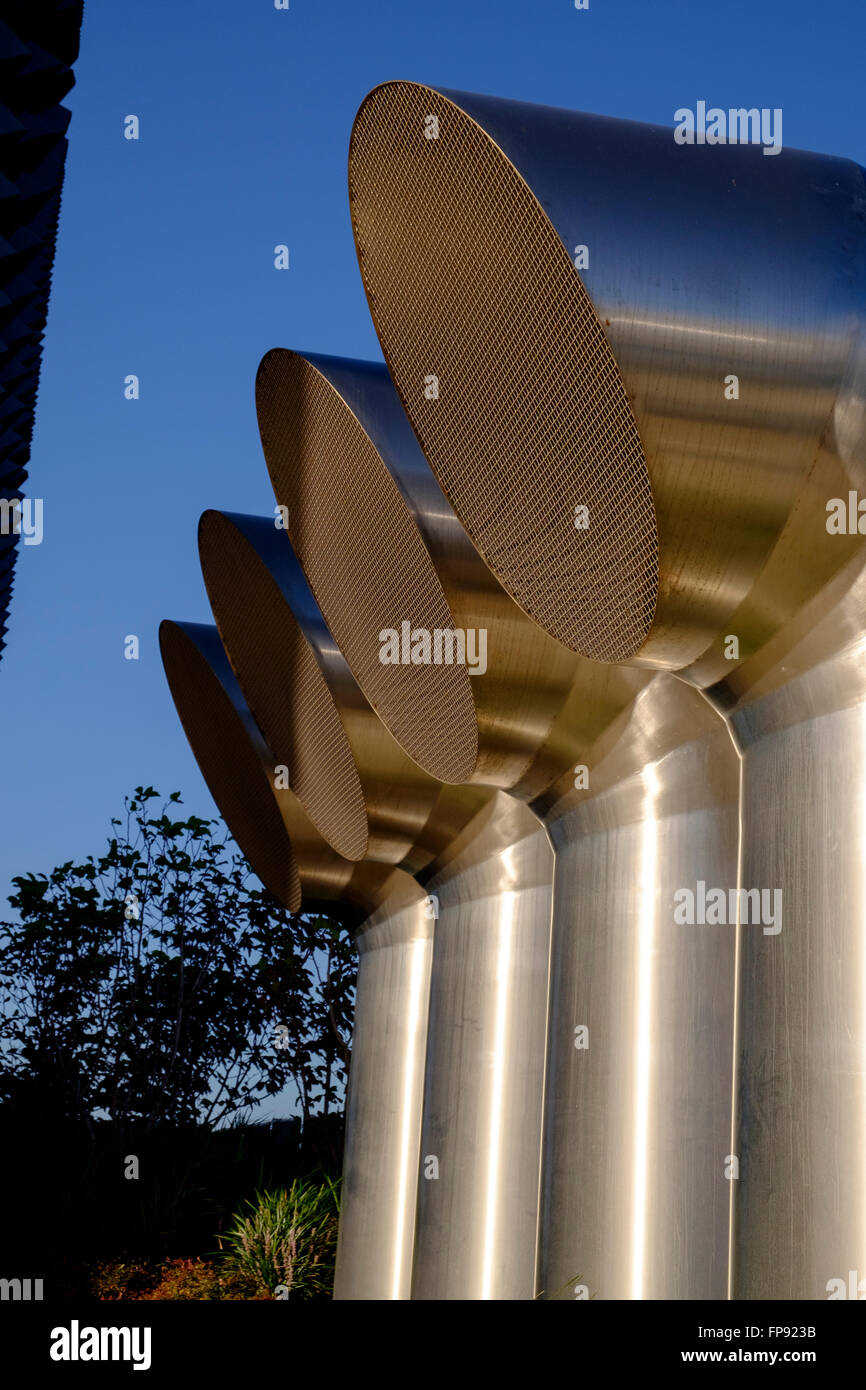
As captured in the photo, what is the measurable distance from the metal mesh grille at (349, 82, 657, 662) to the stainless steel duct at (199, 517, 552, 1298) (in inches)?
74.8

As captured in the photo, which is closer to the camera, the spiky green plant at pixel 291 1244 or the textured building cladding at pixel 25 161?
the textured building cladding at pixel 25 161

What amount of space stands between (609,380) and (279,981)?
42.0 feet

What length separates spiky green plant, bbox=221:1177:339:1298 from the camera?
11.4 meters

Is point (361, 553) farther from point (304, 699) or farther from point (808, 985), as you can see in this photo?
point (808, 985)

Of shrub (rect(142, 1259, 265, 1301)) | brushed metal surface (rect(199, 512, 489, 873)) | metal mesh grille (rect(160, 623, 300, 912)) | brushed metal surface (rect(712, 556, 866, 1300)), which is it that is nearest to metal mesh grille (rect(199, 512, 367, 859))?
brushed metal surface (rect(199, 512, 489, 873))

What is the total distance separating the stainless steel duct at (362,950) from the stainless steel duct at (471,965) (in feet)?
3.71

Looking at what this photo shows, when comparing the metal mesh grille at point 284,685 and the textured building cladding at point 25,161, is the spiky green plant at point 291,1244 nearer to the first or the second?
the metal mesh grille at point 284,685

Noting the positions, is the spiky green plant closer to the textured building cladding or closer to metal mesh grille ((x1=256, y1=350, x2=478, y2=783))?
metal mesh grille ((x1=256, y1=350, x2=478, y2=783))

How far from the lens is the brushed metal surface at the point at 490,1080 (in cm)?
719

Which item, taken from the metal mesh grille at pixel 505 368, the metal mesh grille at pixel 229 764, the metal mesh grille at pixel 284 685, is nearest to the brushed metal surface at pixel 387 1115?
the metal mesh grille at pixel 284 685

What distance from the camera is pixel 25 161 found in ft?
34.2

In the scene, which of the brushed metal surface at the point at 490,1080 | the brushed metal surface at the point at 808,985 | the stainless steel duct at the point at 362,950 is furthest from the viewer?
the stainless steel duct at the point at 362,950

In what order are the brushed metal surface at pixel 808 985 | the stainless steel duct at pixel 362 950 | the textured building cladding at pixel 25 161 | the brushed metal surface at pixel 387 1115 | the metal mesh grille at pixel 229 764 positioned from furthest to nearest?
the metal mesh grille at pixel 229 764 → the stainless steel duct at pixel 362 950 → the brushed metal surface at pixel 387 1115 → the textured building cladding at pixel 25 161 → the brushed metal surface at pixel 808 985

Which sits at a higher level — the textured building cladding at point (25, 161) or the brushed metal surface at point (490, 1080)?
the textured building cladding at point (25, 161)
